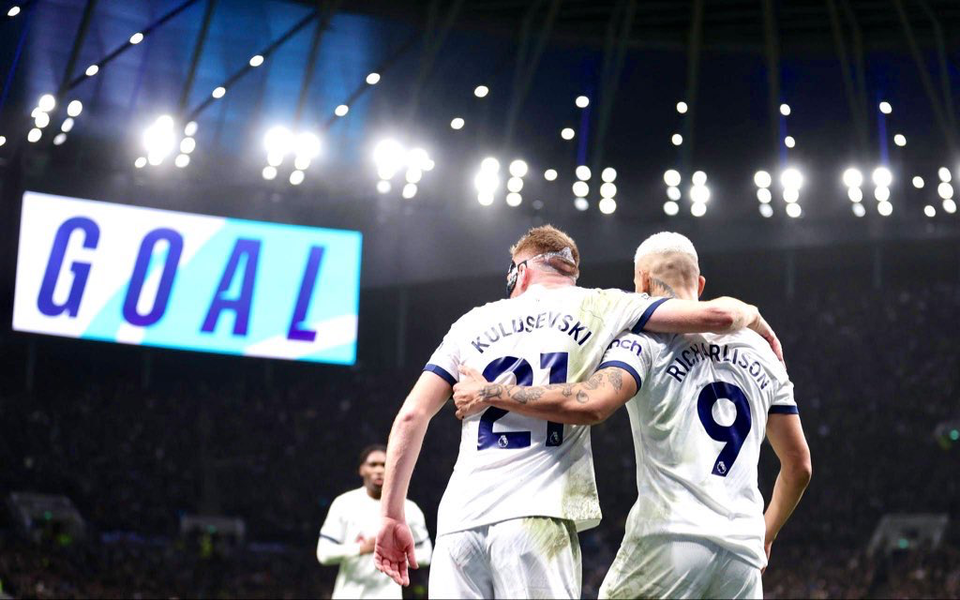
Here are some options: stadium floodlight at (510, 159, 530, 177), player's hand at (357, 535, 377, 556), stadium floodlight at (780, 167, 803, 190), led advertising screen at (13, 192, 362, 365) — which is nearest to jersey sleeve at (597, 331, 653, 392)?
player's hand at (357, 535, 377, 556)

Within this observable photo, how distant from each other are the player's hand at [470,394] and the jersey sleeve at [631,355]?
394 millimetres

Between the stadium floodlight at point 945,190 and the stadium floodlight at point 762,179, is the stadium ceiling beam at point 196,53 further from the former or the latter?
the stadium floodlight at point 945,190

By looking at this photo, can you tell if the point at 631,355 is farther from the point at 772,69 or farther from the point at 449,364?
the point at 772,69

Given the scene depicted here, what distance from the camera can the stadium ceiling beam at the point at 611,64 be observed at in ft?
51.7

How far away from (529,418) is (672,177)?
16728mm

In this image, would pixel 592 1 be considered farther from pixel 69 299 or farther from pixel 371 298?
pixel 371 298

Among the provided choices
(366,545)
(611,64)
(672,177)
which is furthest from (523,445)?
(672,177)

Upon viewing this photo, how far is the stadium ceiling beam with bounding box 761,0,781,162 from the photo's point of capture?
50.0ft

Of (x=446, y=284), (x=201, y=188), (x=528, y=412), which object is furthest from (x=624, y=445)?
(x=528, y=412)

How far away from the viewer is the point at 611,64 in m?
17.0

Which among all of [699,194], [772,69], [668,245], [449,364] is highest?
[772,69]

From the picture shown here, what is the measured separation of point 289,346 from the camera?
713 inches

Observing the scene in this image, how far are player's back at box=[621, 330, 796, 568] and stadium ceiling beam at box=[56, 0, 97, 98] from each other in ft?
41.2

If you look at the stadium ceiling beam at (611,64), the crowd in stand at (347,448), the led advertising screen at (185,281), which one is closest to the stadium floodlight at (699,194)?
the stadium ceiling beam at (611,64)
